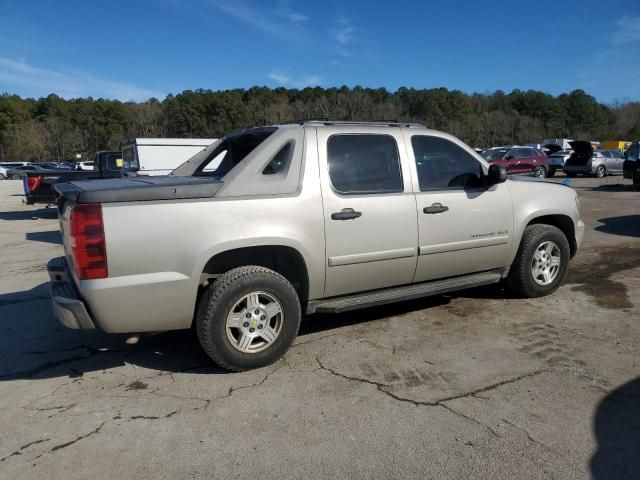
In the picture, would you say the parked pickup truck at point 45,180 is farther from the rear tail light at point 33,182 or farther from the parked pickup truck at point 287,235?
the parked pickup truck at point 287,235

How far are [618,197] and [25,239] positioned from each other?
17884 millimetres

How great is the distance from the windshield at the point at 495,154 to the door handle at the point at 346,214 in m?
20.3

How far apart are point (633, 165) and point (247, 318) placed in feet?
66.2

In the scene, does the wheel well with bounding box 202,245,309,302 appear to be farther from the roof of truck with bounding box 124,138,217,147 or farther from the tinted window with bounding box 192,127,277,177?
the roof of truck with bounding box 124,138,217,147

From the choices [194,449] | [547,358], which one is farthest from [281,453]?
[547,358]

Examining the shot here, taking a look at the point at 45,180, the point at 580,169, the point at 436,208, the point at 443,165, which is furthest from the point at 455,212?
the point at 580,169

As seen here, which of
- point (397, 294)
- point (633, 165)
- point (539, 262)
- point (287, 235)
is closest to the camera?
point (287, 235)

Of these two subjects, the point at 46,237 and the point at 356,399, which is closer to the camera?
the point at 356,399

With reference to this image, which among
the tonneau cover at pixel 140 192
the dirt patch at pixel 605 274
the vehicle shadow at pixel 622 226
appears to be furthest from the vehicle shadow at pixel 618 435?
the vehicle shadow at pixel 622 226

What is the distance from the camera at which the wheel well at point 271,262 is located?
3674 millimetres

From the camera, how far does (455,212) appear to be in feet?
14.6

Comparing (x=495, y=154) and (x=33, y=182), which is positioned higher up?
(x=495, y=154)

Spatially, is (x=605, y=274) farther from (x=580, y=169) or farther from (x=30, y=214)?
(x=580, y=169)

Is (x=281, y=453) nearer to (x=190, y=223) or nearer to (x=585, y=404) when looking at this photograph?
(x=190, y=223)
